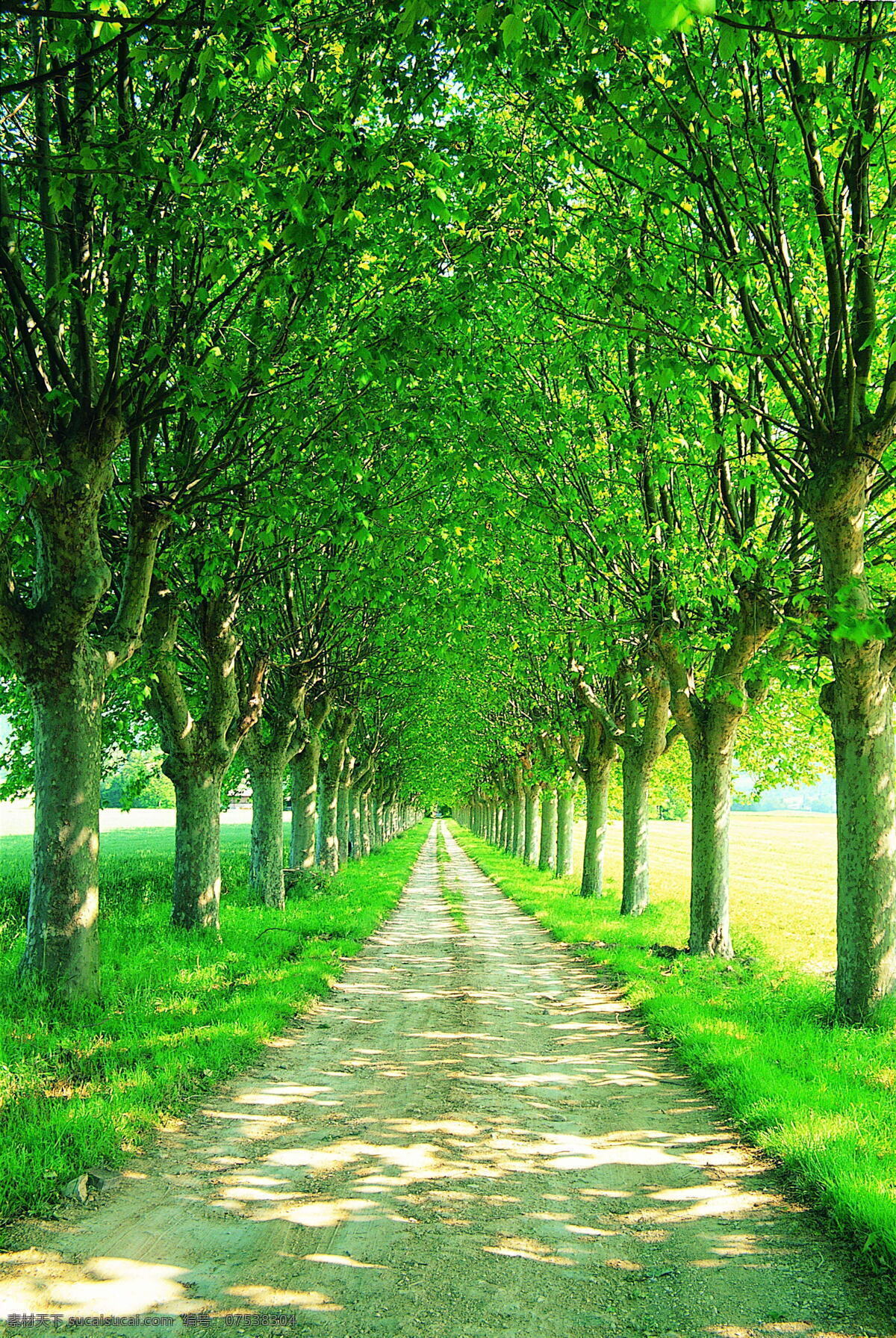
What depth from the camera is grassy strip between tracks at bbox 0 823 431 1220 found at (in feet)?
17.5

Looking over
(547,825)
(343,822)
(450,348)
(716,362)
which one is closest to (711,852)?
(716,362)

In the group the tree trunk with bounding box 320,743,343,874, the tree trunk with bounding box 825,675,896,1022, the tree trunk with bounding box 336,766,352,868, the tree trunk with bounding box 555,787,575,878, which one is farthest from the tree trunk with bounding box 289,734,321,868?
the tree trunk with bounding box 825,675,896,1022

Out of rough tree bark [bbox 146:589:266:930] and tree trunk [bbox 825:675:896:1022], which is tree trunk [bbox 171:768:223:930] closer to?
rough tree bark [bbox 146:589:266:930]

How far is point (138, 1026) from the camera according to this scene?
7719 mm

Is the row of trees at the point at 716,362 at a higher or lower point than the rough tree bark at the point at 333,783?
higher

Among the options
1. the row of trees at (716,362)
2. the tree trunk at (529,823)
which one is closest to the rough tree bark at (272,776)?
the row of trees at (716,362)

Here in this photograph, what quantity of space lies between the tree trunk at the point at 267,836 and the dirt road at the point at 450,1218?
8.40 meters

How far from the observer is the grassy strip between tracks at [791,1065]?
4.91 m

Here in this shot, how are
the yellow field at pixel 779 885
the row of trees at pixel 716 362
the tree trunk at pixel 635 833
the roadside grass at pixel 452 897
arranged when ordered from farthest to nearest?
the roadside grass at pixel 452 897 → the tree trunk at pixel 635 833 → the yellow field at pixel 779 885 → the row of trees at pixel 716 362

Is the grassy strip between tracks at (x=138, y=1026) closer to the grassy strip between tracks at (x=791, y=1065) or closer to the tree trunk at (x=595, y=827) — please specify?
the grassy strip between tracks at (x=791, y=1065)

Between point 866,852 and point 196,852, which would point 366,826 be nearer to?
point 196,852

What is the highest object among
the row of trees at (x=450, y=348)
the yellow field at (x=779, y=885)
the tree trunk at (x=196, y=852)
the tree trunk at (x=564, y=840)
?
the row of trees at (x=450, y=348)

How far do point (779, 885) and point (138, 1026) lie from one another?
106ft

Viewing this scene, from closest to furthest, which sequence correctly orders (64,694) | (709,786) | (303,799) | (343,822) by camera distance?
(64,694) → (709,786) → (303,799) → (343,822)
